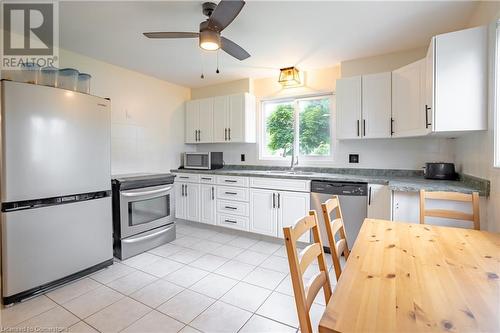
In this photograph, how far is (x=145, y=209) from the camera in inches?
115

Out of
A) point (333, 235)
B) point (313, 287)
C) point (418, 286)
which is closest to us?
point (418, 286)

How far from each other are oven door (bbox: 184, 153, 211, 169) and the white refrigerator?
160 centimetres

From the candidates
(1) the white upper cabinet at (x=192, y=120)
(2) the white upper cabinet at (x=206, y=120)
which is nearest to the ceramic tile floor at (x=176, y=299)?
(2) the white upper cabinet at (x=206, y=120)

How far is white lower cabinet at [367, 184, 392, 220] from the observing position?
2.45m

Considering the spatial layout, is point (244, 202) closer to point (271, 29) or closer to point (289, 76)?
point (289, 76)

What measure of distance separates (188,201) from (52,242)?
1.93 m

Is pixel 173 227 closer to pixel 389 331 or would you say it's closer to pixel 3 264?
pixel 3 264

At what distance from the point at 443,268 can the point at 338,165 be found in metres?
2.47

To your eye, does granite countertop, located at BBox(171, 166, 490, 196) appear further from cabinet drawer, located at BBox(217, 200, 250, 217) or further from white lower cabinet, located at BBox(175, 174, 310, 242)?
cabinet drawer, located at BBox(217, 200, 250, 217)

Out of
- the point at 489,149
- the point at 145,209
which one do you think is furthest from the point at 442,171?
the point at 145,209

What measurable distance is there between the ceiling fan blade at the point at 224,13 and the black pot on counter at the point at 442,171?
2436 mm

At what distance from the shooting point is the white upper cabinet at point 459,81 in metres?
1.76

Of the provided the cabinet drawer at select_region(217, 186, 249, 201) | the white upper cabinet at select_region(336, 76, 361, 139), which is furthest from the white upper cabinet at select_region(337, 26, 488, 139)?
the cabinet drawer at select_region(217, 186, 249, 201)

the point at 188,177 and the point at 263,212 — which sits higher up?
the point at 188,177
